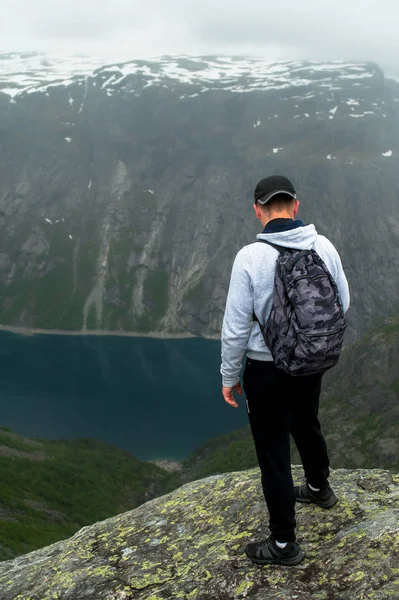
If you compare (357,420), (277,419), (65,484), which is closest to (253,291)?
(277,419)

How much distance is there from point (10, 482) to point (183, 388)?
9139cm

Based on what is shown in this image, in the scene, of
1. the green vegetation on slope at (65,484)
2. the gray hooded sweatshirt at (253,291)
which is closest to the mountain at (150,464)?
the green vegetation on slope at (65,484)

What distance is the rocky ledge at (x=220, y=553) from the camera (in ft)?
23.7

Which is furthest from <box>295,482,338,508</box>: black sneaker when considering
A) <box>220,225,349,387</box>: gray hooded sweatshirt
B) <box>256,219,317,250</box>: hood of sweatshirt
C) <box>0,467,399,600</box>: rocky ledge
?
<box>256,219,317,250</box>: hood of sweatshirt

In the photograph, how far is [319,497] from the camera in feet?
29.5

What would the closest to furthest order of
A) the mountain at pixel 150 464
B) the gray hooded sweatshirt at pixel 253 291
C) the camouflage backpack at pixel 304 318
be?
1. the camouflage backpack at pixel 304 318
2. the gray hooded sweatshirt at pixel 253 291
3. the mountain at pixel 150 464

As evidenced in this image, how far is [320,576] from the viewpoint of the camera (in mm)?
7285

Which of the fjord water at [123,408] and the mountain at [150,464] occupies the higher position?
the fjord water at [123,408]

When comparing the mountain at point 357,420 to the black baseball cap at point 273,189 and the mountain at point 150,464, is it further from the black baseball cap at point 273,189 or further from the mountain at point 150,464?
the black baseball cap at point 273,189

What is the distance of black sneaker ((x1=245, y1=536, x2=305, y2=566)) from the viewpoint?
7.72 meters

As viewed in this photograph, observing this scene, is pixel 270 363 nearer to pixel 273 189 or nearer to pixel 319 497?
pixel 273 189

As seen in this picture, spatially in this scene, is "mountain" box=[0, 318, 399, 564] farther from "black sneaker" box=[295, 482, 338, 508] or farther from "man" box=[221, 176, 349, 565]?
"man" box=[221, 176, 349, 565]

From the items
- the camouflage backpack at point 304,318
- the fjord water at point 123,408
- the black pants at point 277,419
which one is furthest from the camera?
the fjord water at point 123,408

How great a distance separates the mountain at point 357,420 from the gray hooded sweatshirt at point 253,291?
9641 cm
